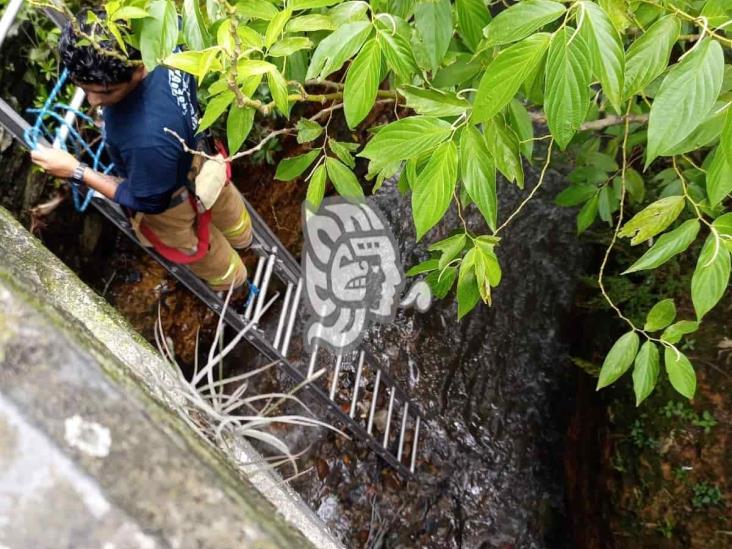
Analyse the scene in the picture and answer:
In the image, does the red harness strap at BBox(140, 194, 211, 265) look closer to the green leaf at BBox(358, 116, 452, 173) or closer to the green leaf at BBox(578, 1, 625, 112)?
the green leaf at BBox(358, 116, 452, 173)

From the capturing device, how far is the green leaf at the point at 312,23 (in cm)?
95

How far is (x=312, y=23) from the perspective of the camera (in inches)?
37.9

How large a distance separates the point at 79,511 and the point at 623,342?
46.8 inches

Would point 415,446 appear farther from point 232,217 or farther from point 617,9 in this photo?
point 617,9

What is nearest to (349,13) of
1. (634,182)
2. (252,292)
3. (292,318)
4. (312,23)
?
(312,23)

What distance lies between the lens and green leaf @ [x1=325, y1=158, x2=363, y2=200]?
1.29m

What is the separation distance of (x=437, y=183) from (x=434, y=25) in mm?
323

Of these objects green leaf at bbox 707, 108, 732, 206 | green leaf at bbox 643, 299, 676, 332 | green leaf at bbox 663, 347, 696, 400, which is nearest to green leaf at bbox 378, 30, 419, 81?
green leaf at bbox 707, 108, 732, 206

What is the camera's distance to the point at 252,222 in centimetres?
304

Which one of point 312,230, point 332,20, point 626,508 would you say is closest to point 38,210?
point 312,230

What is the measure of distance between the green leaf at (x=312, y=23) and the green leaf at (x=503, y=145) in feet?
1.21

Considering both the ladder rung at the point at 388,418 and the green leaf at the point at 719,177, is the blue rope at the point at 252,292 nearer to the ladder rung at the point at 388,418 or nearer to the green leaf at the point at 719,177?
the ladder rung at the point at 388,418

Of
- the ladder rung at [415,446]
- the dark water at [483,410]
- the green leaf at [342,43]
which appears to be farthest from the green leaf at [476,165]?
the ladder rung at [415,446]

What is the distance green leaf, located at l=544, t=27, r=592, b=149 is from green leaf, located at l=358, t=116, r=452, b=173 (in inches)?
7.1
